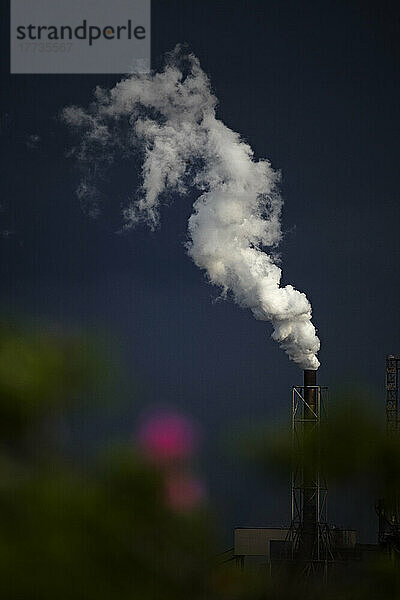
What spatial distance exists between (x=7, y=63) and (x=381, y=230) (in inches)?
148

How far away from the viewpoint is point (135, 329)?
7219mm

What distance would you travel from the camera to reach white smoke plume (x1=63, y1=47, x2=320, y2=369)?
22.4 ft

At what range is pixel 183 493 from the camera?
22.3 inches

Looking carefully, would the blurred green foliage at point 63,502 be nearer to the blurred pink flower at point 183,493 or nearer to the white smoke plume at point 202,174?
the blurred pink flower at point 183,493

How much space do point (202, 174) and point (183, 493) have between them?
661 cm

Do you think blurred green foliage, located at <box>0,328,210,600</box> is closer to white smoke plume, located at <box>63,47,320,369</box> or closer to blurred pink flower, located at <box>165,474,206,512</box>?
blurred pink flower, located at <box>165,474,206,512</box>

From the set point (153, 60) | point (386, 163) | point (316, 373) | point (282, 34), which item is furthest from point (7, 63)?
point (316, 373)

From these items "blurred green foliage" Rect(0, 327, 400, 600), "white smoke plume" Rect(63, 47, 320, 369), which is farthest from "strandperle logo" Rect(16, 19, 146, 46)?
"blurred green foliage" Rect(0, 327, 400, 600)

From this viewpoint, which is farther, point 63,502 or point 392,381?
point 392,381

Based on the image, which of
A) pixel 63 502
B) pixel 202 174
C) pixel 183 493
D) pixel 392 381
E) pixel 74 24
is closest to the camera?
pixel 63 502

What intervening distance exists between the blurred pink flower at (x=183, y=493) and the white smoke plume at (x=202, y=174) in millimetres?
6260

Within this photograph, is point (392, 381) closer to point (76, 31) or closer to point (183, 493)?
point (76, 31)

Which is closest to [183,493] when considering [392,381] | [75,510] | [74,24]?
[75,510]

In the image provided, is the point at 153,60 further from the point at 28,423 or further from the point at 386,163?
the point at 28,423
